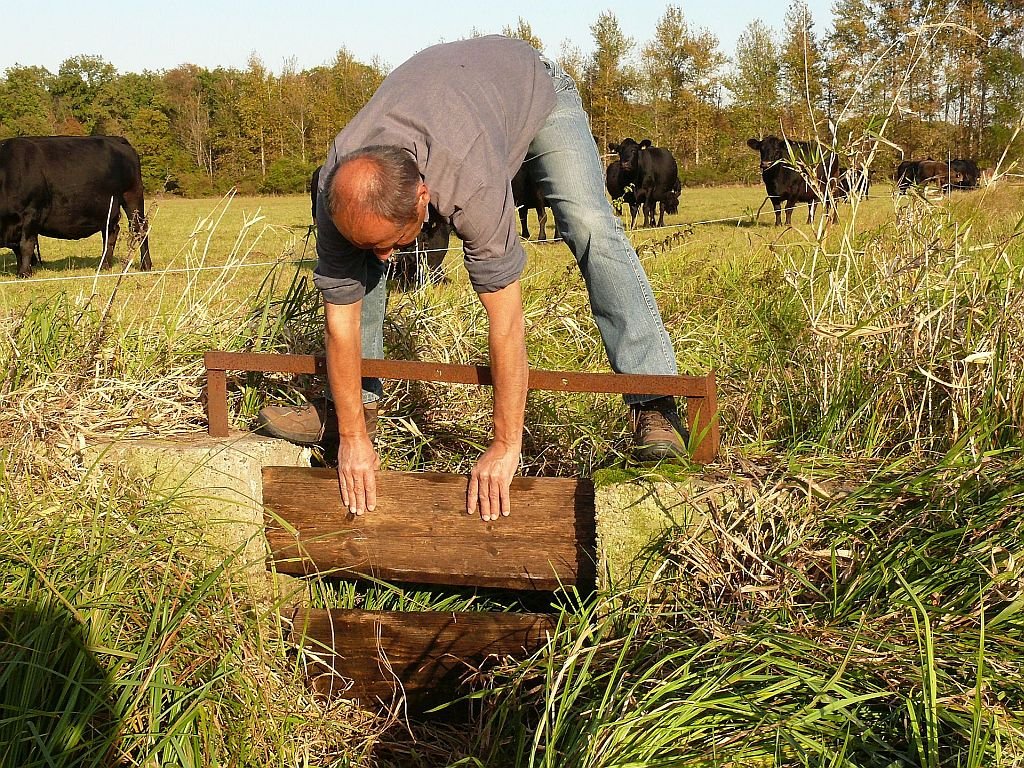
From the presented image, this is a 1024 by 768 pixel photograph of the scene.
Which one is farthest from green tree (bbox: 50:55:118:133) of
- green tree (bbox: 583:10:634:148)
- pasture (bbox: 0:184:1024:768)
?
pasture (bbox: 0:184:1024:768)

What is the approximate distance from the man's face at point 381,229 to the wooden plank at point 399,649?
122cm

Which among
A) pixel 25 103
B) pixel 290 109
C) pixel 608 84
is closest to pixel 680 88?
pixel 608 84

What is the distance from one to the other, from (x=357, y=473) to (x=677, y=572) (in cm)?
105

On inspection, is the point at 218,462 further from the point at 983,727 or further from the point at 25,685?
the point at 983,727

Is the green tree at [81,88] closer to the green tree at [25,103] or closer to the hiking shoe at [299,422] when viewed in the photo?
the green tree at [25,103]

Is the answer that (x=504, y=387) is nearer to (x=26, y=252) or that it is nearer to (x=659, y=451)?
(x=659, y=451)

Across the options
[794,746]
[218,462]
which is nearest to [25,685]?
[218,462]

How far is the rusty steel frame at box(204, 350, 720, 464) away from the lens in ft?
8.52

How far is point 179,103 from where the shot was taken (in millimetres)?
50906

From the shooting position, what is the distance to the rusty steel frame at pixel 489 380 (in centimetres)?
260

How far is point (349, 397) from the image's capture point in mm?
2717

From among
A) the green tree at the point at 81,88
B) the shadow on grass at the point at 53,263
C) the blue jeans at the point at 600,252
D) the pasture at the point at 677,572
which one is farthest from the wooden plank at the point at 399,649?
the green tree at the point at 81,88

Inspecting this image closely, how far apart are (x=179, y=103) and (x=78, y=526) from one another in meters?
54.2

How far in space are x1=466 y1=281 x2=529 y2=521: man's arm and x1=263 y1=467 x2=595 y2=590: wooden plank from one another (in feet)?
0.38
